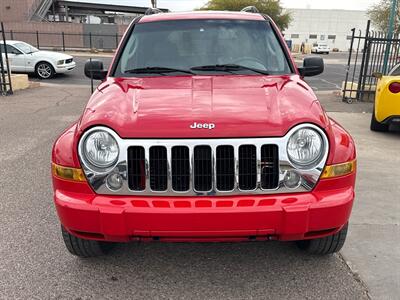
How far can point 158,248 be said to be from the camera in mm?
3369

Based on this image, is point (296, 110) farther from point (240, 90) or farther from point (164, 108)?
point (164, 108)

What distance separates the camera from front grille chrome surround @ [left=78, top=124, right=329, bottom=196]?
2.51 m

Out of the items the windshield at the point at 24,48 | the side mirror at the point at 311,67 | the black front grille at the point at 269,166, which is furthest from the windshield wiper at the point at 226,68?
the windshield at the point at 24,48

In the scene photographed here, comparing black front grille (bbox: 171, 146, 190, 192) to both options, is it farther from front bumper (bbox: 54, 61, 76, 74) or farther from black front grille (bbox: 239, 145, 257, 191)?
front bumper (bbox: 54, 61, 76, 74)

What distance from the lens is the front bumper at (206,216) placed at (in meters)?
2.47

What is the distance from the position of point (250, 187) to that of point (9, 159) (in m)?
4.46

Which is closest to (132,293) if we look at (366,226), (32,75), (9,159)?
(366,226)

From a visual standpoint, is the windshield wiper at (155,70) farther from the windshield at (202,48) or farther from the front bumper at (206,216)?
the front bumper at (206,216)

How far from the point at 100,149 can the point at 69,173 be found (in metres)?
0.26

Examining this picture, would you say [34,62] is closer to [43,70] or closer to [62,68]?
[43,70]

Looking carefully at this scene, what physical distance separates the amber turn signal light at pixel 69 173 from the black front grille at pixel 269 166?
3.74 ft

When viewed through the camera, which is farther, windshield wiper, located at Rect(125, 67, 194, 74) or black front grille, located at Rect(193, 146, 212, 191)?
windshield wiper, located at Rect(125, 67, 194, 74)

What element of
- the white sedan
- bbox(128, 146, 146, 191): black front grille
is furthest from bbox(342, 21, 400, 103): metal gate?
the white sedan

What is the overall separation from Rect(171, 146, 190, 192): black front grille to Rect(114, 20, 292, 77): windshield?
4.07 ft
